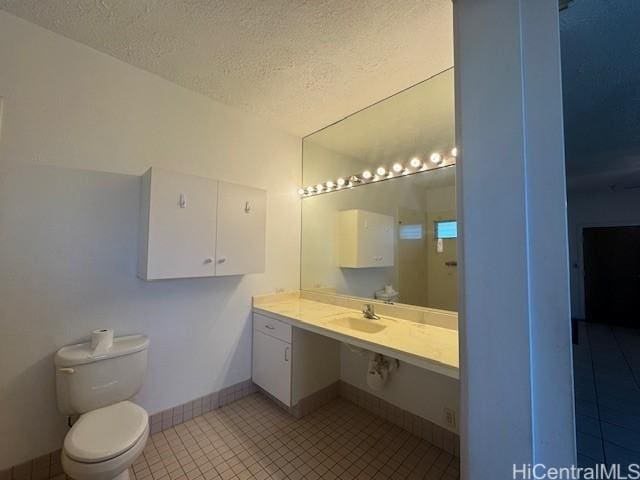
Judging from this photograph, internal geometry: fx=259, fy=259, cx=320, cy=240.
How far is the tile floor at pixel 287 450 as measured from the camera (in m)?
1.52

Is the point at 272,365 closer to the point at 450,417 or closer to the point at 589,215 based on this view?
the point at 450,417

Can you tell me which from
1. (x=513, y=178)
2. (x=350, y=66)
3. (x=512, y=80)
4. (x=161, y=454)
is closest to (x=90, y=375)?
(x=161, y=454)

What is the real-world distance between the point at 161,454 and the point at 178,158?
2014mm

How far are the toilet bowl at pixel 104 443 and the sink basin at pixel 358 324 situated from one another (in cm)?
125

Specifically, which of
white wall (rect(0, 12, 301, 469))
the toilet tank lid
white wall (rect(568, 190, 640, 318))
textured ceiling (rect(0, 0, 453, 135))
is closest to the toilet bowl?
the toilet tank lid

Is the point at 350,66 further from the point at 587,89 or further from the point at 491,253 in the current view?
the point at 491,253

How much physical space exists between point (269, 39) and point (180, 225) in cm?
128

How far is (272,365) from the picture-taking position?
2.12 m

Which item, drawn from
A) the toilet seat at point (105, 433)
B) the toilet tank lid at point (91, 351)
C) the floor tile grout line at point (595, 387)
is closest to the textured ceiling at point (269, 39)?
the floor tile grout line at point (595, 387)

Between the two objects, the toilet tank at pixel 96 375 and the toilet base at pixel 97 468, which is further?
the toilet tank at pixel 96 375

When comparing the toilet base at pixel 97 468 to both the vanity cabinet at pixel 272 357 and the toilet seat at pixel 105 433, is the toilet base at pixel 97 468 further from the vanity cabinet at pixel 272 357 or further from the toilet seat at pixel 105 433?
the vanity cabinet at pixel 272 357

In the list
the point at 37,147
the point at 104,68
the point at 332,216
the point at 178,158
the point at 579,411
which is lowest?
the point at 579,411

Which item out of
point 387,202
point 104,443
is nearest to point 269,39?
point 387,202

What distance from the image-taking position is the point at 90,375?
56.4 inches
